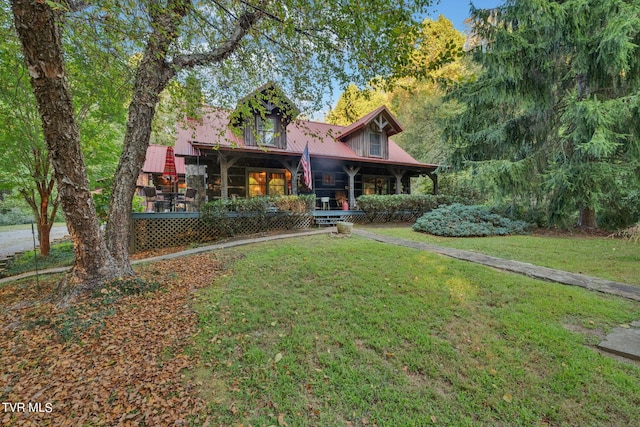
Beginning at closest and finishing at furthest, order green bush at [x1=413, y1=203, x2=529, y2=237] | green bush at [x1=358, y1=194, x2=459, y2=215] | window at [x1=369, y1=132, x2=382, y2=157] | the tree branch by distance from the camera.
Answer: the tree branch → green bush at [x1=413, y1=203, x2=529, y2=237] → green bush at [x1=358, y1=194, x2=459, y2=215] → window at [x1=369, y1=132, x2=382, y2=157]

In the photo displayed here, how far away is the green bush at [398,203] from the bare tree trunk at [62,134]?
9.71m

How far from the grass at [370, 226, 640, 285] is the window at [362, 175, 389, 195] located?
7601 mm

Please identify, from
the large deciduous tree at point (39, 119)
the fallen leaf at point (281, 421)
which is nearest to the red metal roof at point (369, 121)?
the large deciduous tree at point (39, 119)

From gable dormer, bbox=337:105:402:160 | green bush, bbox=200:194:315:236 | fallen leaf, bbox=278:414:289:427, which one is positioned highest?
gable dormer, bbox=337:105:402:160

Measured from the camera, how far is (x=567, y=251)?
633 centimetres

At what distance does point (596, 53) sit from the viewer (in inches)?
302

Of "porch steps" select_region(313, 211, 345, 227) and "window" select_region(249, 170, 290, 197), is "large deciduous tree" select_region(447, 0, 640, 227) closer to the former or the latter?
"porch steps" select_region(313, 211, 345, 227)

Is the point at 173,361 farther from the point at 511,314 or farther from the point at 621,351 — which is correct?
the point at 621,351

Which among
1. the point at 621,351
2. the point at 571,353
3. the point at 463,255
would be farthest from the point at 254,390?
the point at 463,255

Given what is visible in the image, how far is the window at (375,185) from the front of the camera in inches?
629

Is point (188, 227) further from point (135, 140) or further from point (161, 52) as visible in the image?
point (161, 52)

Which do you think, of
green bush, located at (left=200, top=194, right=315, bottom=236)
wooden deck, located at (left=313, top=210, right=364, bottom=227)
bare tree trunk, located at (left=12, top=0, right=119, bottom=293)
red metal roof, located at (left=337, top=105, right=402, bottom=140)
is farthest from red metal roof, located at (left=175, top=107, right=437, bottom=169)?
bare tree trunk, located at (left=12, top=0, right=119, bottom=293)

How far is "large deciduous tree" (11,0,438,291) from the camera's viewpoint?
325 centimetres

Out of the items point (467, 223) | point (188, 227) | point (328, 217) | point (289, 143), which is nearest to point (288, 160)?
point (289, 143)
